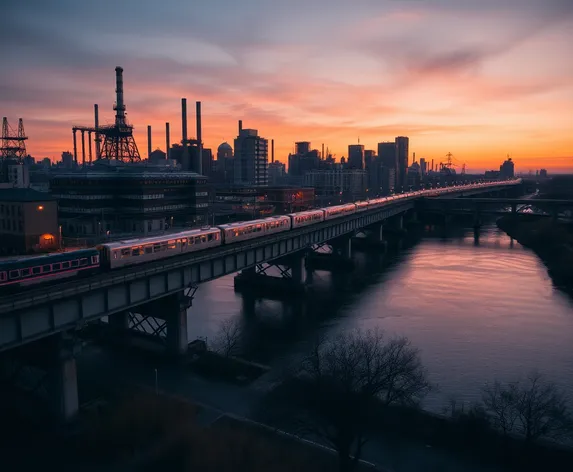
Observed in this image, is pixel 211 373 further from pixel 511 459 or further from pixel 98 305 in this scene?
pixel 511 459

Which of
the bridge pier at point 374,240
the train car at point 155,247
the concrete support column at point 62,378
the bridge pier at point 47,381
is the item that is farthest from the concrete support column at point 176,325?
the bridge pier at point 374,240

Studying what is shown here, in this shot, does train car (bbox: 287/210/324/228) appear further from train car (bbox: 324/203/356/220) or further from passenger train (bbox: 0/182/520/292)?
passenger train (bbox: 0/182/520/292)

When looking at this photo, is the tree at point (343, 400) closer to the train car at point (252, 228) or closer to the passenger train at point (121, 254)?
the passenger train at point (121, 254)

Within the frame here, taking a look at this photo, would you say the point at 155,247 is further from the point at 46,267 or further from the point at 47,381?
the point at 47,381

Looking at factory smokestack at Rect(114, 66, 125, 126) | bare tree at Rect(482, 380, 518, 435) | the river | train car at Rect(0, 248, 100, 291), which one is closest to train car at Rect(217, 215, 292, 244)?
the river

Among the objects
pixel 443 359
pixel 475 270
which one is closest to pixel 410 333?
pixel 443 359
